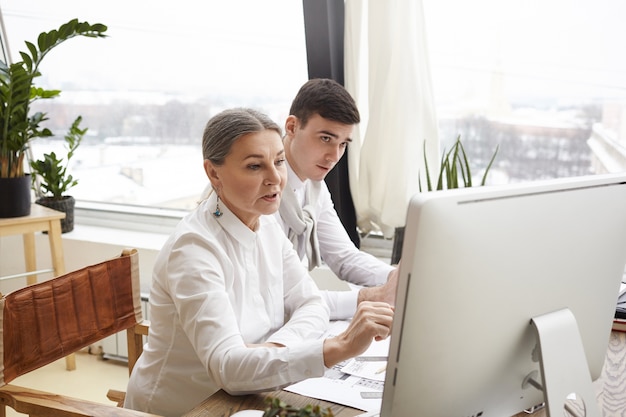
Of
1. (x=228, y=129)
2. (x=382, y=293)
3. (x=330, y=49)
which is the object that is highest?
(x=330, y=49)

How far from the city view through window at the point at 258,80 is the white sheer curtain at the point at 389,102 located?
16 cm

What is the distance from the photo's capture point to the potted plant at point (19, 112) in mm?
3158

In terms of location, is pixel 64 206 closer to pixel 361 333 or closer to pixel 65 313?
pixel 65 313

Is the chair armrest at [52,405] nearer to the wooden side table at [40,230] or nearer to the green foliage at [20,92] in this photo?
the wooden side table at [40,230]

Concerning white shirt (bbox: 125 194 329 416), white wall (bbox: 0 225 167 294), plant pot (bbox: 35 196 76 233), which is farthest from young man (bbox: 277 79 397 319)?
plant pot (bbox: 35 196 76 233)

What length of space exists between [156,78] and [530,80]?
1.86 m

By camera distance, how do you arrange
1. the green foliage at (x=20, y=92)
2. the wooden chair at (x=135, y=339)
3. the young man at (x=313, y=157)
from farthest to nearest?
the green foliage at (x=20, y=92) < the young man at (x=313, y=157) < the wooden chair at (x=135, y=339)

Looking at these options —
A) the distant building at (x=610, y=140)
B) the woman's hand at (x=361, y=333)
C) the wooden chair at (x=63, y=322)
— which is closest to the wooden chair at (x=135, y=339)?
the wooden chair at (x=63, y=322)

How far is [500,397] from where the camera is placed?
3.58 feet

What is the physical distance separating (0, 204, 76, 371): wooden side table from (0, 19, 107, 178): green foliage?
0.22 meters

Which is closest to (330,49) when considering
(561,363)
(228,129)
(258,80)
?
(258,80)

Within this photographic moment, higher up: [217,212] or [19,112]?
[19,112]

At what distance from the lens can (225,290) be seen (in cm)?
154

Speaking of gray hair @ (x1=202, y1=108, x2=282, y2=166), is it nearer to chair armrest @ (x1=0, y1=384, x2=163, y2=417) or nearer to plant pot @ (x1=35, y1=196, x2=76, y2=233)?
chair armrest @ (x1=0, y1=384, x2=163, y2=417)
